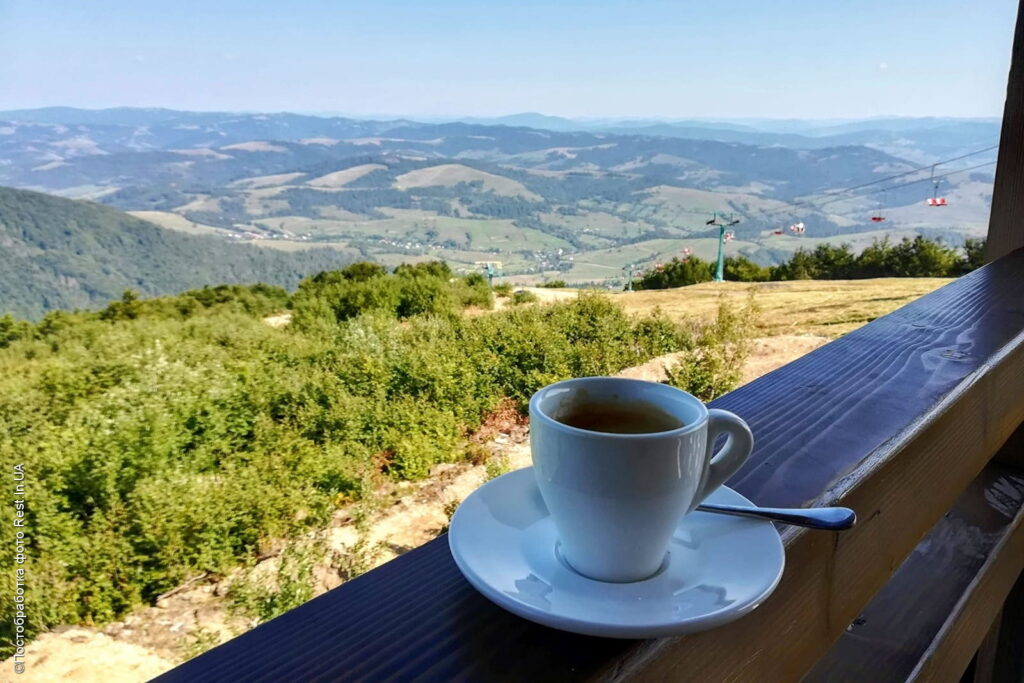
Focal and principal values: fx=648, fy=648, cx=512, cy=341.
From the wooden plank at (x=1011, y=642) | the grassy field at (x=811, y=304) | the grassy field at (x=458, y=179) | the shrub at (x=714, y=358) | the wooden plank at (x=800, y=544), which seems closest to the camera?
→ the wooden plank at (x=800, y=544)

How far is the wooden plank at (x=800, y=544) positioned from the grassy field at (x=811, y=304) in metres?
3.42

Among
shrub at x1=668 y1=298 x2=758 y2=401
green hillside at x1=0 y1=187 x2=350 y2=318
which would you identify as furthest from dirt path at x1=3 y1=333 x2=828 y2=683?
green hillside at x1=0 y1=187 x2=350 y2=318

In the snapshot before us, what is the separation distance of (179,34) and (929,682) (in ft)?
49.4

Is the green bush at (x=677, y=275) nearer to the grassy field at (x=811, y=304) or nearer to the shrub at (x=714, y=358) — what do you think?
the grassy field at (x=811, y=304)

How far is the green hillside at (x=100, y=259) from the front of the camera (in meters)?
6.31

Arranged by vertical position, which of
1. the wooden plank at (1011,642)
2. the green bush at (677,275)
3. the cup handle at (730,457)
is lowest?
the green bush at (677,275)

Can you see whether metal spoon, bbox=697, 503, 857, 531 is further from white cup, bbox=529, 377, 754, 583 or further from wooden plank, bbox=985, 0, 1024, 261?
wooden plank, bbox=985, 0, 1024, 261

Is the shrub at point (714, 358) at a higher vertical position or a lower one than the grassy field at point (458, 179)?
lower

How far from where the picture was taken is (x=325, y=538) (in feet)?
5.86

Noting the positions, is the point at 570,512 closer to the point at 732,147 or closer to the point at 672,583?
the point at 672,583

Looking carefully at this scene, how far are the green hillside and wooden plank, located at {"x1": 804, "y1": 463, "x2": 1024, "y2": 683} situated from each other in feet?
18.9

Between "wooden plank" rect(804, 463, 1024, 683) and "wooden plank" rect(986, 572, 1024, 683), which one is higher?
"wooden plank" rect(804, 463, 1024, 683)

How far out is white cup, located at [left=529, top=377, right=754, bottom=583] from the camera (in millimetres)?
193

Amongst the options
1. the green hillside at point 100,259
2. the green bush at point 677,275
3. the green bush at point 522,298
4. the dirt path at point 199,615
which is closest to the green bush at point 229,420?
the dirt path at point 199,615
